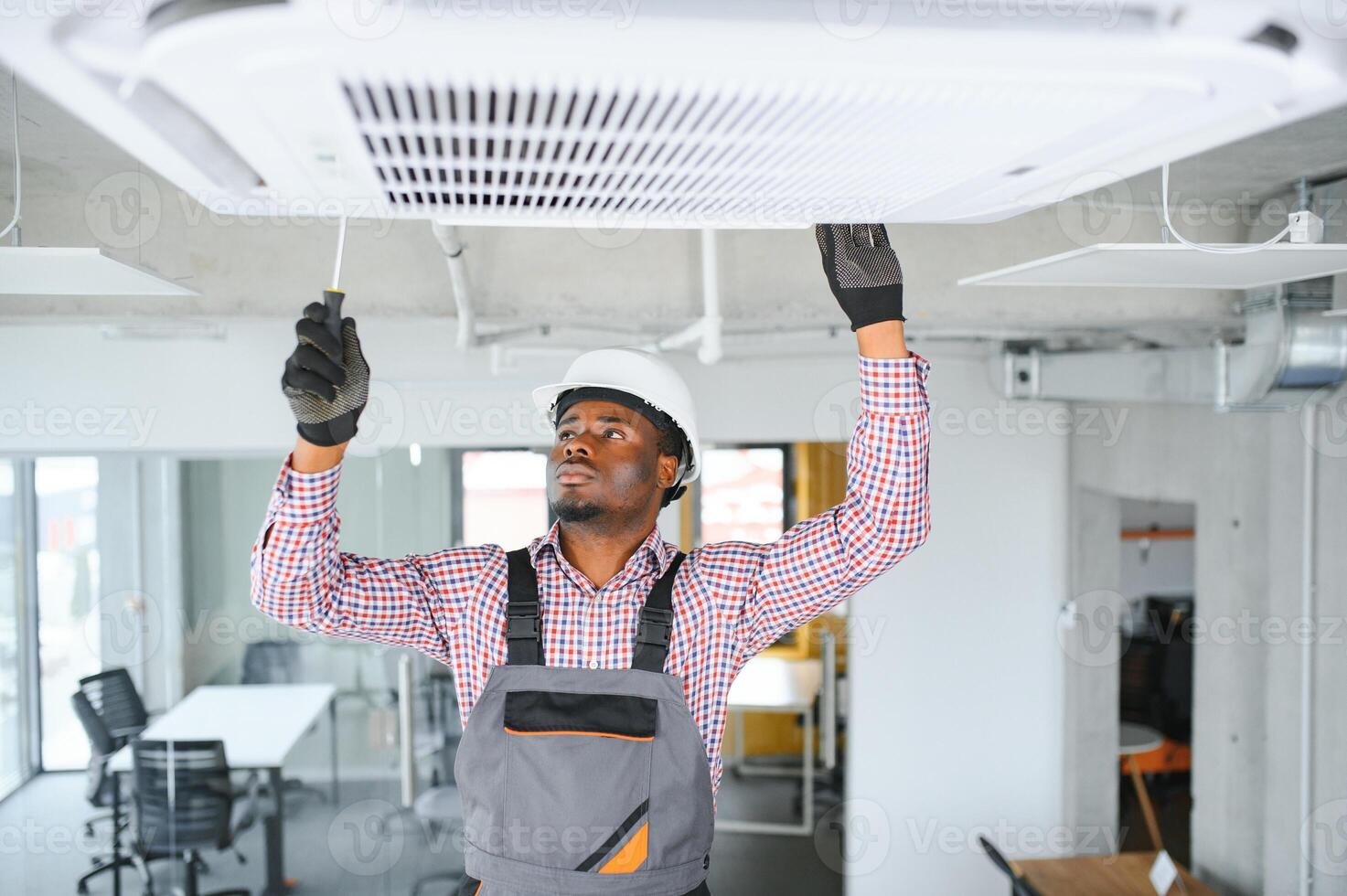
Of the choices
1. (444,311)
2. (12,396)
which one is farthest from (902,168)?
(12,396)

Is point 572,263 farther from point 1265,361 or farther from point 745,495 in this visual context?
point 745,495

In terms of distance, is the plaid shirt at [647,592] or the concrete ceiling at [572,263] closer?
the plaid shirt at [647,592]

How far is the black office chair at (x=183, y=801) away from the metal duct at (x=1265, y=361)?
4.37 metres

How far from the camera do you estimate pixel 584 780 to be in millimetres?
1499

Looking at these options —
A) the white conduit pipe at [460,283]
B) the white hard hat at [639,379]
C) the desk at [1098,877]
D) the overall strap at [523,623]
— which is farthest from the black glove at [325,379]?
the desk at [1098,877]

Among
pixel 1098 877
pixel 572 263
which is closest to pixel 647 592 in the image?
pixel 572 263

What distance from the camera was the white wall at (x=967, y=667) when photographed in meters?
4.96

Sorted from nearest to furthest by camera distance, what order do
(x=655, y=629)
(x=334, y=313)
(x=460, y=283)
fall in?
(x=334, y=313), (x=655, y=629), (x=460, y=283)

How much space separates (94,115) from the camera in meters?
0.63

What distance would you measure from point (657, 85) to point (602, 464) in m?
1.13

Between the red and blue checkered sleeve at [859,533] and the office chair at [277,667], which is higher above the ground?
the red and blue checkered sleeve at [859,533]

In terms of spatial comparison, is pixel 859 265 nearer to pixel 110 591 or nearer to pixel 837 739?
pixel 110 591

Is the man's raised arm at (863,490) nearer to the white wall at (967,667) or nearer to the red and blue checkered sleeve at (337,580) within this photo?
the red and blue checkered sleeve at (337,580)

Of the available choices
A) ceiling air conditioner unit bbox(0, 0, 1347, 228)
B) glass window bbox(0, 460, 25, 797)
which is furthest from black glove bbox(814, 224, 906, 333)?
glass window bbox(0, 460, 25, 797)
